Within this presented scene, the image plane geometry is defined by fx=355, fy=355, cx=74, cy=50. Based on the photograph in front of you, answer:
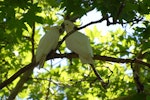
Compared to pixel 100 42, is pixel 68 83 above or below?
below

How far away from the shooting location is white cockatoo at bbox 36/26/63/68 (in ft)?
7.17

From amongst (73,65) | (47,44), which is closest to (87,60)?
(47,44)

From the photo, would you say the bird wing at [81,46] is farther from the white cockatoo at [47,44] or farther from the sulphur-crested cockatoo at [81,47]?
the white cockatoo at [47,44]

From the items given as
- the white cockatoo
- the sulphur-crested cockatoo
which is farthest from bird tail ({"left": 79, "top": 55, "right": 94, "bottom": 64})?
the white cockatoo

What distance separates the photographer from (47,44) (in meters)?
2.27

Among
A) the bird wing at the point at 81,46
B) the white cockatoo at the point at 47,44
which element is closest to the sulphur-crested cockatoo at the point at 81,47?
the bird wing at the point at 81,46

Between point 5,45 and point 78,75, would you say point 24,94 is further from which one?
point 5,45

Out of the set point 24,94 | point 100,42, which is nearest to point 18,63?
point 24,94

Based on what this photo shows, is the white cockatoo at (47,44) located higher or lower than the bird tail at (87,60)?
higher

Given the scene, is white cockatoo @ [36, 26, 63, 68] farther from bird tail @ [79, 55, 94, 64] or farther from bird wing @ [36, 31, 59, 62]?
bird tail @ [79, 55, 94, 64]

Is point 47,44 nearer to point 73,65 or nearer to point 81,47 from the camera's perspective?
point 81,47

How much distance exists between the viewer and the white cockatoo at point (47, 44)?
2186mm

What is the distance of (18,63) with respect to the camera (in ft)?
14.0

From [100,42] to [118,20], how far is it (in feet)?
9.56
